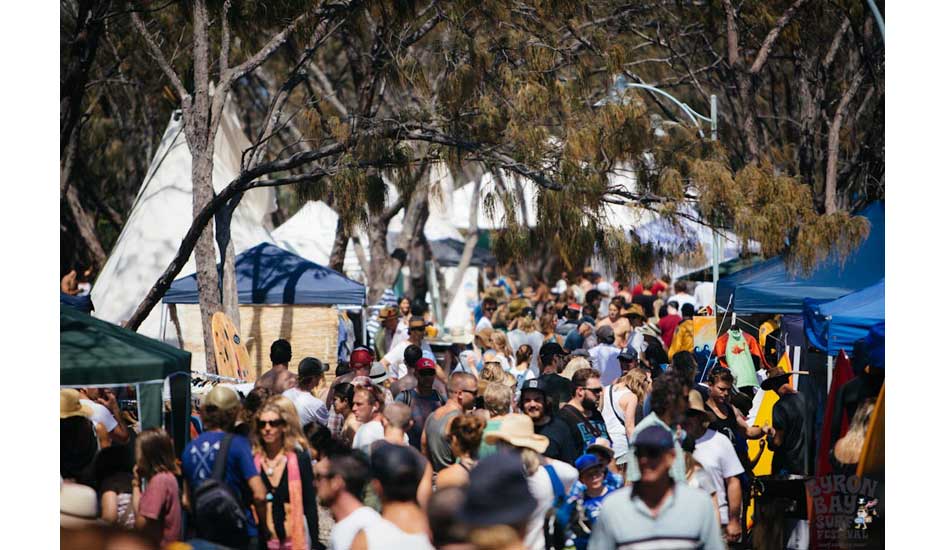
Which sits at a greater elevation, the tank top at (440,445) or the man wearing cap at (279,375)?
the man wearing cap at (279,375)

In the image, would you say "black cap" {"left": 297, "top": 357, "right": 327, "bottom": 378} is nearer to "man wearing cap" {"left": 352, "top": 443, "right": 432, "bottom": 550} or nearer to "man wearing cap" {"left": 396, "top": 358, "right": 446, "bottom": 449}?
"man wearing cap" {"left": 396, "top": 358, "right": 446, "bottom": 449}

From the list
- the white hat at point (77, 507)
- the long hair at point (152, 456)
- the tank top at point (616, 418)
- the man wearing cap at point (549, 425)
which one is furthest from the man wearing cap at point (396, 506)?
the tank top at point (616, 418)

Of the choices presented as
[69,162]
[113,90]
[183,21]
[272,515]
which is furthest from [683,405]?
[113,90]

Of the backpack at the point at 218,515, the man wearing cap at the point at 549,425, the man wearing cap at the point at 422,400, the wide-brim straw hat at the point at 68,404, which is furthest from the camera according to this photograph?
the man wearing cap at the point at 422,400

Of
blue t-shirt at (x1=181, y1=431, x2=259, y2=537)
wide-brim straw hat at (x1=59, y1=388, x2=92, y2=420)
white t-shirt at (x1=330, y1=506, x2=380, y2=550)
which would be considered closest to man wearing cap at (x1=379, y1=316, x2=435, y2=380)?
wide-brim straw hat at (x1=59, y1=388, x2=92, y2=420)

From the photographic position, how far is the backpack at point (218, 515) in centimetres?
621

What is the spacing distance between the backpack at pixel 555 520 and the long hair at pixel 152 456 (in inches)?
80.0

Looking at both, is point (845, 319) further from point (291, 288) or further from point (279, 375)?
point (291, 288)

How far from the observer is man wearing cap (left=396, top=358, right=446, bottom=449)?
31.3 feet

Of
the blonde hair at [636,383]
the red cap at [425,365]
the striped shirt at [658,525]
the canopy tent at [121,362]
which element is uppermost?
the canopy tent at [121,362]

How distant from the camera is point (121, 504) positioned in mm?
6738

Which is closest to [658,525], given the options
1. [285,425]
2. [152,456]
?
[285,425]

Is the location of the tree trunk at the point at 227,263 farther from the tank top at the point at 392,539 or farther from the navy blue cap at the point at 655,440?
the navy blue cap at the point at 655,440

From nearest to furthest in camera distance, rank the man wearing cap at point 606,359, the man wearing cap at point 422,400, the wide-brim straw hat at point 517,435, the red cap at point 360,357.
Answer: the wide-brim straw hat at point 517,435, the man wearing cap at point 422,400, the red cap at point 360,357, the man wearing cap at point 606,359
